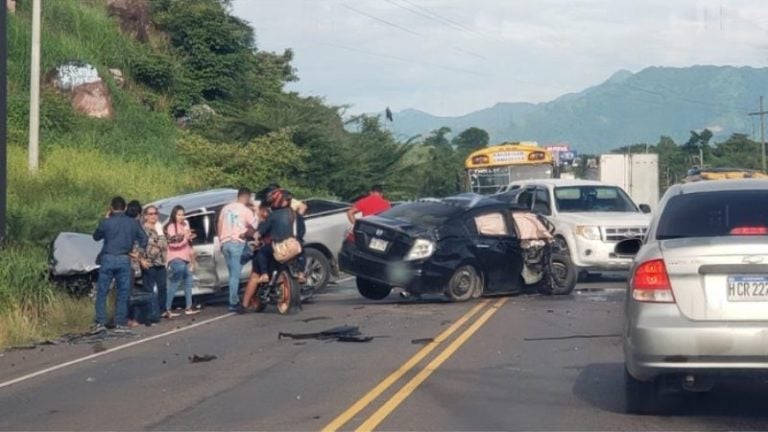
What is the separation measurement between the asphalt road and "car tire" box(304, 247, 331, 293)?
3098mm

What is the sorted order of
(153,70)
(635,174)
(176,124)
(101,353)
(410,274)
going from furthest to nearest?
1. (176,124)
2. (153,70)
3. (635,174)
4. (410,274)
5. (101,353)

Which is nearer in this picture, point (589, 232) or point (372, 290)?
point (372, 290)

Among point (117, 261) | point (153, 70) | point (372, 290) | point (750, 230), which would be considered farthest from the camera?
point (153, 70)

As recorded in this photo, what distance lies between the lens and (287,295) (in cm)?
1823

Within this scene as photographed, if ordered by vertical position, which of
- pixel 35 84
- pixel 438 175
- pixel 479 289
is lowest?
pixel 479 289

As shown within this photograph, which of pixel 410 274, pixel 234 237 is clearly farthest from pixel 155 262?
pixel 410 274

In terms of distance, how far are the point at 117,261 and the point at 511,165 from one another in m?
22.8

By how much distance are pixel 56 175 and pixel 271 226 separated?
11.8m

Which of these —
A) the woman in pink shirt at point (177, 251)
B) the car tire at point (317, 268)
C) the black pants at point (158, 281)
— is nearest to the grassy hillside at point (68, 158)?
the black pants at point (158, 281)

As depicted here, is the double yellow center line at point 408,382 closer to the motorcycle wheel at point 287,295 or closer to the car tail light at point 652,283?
the car tail light at point 652,283

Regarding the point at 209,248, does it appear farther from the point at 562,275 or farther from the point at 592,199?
the point at 592,199

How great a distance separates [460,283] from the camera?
19266 millimetres

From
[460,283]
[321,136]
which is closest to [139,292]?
[460,283]

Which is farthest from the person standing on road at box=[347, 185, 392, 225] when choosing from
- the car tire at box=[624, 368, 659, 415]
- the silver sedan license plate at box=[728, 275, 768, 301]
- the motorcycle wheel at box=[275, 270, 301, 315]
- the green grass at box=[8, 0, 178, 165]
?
the green grass at box=[8, 0, 178, 165]
